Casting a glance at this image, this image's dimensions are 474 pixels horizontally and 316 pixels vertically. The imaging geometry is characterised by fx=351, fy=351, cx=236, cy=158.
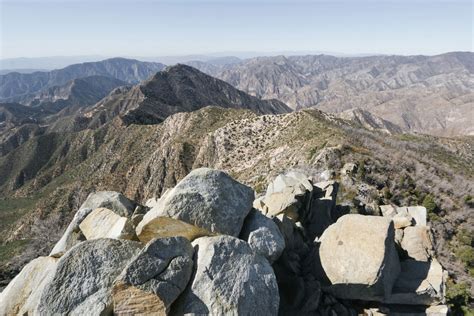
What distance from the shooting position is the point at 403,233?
20703mm

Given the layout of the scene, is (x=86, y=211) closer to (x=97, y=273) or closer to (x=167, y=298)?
(x=97, y=273)

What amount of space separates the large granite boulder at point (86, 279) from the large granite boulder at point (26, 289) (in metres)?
1.30

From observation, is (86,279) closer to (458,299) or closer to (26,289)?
(26,289)

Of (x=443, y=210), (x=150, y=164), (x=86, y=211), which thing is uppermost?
(x=86, y=211)

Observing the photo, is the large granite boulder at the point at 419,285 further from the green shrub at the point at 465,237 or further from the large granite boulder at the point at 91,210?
the green shrub at the point at 465,237

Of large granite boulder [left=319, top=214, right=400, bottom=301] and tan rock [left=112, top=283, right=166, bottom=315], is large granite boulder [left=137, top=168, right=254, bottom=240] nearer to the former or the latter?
tan rock [left=112, top=283, right=166, bottom=315]

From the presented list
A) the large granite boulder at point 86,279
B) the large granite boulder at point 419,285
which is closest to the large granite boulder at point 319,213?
the large granite boulder at point 419,285

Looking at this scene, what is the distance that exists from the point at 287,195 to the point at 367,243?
19.6ft

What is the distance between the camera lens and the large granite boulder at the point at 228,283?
36.0 ft

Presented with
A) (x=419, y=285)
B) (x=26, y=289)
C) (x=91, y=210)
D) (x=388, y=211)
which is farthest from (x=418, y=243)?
(x=26, y=289)

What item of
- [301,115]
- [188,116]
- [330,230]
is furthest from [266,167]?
[188,116]

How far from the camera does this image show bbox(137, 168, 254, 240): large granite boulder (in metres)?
13.2

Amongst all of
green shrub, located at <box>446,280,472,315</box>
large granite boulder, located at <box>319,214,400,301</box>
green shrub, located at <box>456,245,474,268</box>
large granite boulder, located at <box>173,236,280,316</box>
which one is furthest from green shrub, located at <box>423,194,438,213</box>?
large granite boulder, located at <box>173,236,280,316</box>

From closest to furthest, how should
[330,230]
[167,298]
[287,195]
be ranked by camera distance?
[167,298]
[330,230]
[287,195]
